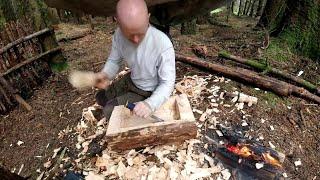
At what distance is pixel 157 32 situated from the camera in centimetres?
287

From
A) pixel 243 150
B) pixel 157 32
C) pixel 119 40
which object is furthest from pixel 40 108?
pixel 243 150

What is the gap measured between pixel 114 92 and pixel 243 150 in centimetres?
162

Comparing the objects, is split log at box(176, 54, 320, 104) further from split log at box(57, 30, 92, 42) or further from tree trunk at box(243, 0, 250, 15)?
tree trunk at box(243, 0, 250, 15)

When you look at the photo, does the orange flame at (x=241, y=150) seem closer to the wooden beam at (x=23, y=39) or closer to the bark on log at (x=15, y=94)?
the bark on log at (x=15, y=94)

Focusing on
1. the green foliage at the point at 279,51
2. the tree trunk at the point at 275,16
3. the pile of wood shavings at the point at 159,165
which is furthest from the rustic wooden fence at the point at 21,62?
the tree trunk at the point at 275,16

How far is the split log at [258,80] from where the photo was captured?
387 centimetres

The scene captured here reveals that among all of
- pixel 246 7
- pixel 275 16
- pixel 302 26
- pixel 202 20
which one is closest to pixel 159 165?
pixel 302 26

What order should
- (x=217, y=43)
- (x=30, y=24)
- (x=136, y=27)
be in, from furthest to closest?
(x=217, y=43), (x=30, y=24), (x=136, y=27)

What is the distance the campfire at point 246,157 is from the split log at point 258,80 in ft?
3.03

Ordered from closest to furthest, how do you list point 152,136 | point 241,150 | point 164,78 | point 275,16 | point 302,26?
point 164,78 < point 152,136 < point 241,150 < point 302,26 < point 275,16

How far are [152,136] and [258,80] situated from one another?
1774mm

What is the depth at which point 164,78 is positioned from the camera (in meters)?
2.92

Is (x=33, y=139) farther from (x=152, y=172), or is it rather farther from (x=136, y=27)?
(x=136, y=27)

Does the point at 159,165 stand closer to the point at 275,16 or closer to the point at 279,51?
the point at 279,51
